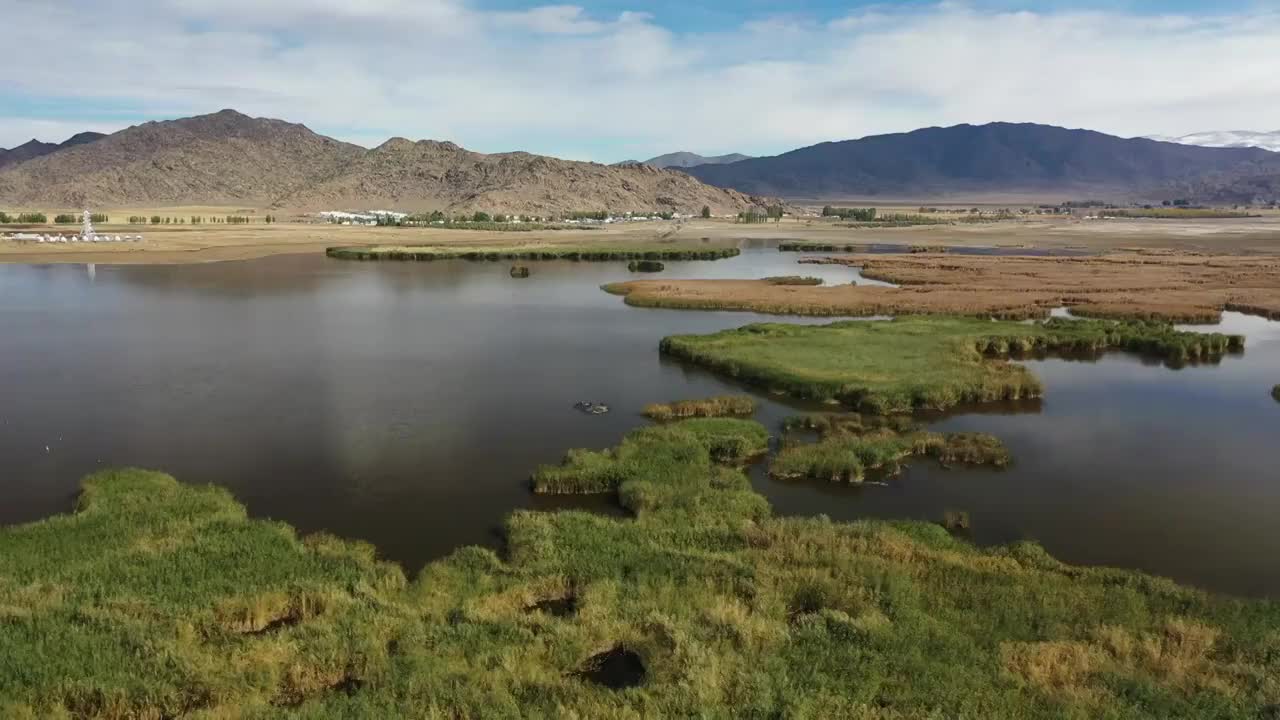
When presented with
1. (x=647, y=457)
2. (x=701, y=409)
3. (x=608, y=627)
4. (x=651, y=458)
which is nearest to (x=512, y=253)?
(x=701, y=409)

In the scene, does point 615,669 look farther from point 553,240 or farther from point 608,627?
point 553,240

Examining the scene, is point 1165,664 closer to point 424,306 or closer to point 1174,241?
point 424,306

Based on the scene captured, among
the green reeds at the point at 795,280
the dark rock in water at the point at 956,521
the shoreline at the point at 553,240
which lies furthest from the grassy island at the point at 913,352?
the shoreline at the point at 553,240

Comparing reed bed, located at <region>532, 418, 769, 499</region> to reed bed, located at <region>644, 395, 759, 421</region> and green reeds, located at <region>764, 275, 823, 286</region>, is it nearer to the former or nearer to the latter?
reed bed, located at <region>644, 395, 759, 421</region>

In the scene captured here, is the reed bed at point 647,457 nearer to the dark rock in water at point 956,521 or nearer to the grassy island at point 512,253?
the dark rock in water at point 956,521

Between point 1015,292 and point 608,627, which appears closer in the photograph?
point 608,627

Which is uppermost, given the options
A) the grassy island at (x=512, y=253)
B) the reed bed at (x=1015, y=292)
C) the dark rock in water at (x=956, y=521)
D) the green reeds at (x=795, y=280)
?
the grassy island at (x=512, y=253)
